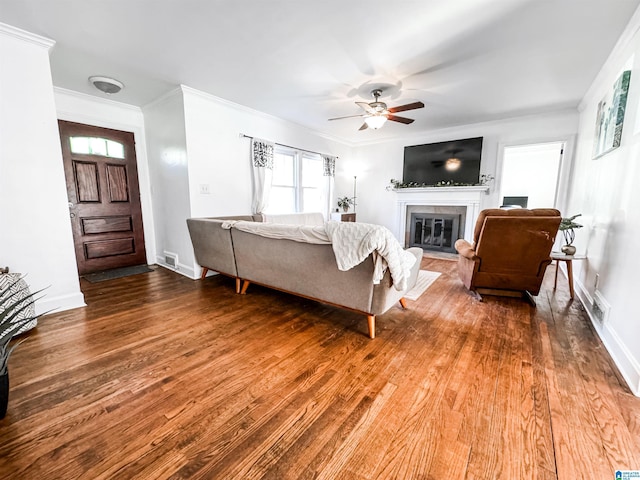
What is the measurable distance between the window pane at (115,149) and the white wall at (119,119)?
0.20 metres

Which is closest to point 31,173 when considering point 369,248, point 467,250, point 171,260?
point 171,260

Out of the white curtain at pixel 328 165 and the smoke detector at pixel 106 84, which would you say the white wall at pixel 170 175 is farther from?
the white curtain at pixel 328 165

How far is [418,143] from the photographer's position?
5.47m

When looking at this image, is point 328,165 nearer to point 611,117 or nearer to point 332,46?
point 332,46

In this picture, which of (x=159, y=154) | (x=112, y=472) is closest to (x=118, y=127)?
(x=159, y=154)

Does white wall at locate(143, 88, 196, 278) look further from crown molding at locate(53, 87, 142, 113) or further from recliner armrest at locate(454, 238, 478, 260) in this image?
recliner armrest at locate(454, 238, 478, 260)

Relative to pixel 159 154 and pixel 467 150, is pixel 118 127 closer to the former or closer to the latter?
pixel 159 154

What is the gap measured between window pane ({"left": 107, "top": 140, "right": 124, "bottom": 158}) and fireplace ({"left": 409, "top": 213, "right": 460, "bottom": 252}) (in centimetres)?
529

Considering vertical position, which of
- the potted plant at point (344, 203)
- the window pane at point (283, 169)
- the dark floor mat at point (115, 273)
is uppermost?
the window pane at point (283, 169)

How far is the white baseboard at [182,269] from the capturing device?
3584 millimetres

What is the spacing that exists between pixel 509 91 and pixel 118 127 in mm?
5371

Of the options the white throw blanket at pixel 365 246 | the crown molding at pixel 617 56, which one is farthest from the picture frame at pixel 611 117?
the white throw blanket at pixel 365 246

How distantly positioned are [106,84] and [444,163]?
17.4ft

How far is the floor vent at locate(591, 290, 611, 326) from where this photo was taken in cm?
205
